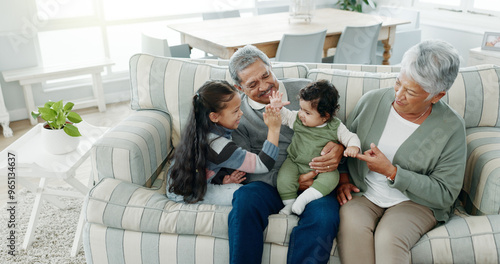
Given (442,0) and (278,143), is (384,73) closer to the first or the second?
(278,143)

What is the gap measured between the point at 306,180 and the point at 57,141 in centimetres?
115

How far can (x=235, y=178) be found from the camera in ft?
6.06

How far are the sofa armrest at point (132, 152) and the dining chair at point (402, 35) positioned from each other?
2.76m

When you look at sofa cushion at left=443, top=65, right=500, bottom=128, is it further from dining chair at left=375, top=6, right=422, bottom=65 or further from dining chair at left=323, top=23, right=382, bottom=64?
dining chair at left=375, top=6, right=422, bottom=65

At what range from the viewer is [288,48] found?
128 inches

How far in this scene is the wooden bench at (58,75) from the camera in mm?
3611

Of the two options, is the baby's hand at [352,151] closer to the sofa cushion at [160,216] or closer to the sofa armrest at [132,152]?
the sofa cushion at [160,216]

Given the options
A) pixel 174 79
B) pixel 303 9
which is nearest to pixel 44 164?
pixel 174 79

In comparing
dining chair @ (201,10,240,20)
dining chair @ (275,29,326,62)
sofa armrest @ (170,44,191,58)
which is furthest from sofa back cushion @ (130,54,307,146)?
dining chair @ (201,10,240,20)

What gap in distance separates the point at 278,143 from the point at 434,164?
23.9 inches

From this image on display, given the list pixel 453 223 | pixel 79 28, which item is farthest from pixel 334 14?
pixel 453 223

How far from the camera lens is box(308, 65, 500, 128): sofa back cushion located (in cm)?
198

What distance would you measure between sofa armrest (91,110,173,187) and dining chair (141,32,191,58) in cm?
122

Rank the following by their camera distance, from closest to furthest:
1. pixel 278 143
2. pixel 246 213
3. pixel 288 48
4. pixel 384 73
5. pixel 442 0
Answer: pixel 246 213 < pixel 278 143 < pixel 384 73 < pixel 288 48 < pixel 442 0
